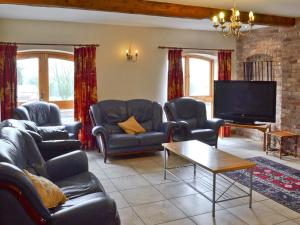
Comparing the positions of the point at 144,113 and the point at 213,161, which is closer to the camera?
the point at 213,161

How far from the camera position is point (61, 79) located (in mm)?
6348

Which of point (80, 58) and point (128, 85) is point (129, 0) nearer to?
point (80, 58)

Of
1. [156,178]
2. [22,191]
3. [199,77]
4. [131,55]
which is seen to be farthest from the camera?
[199,77]

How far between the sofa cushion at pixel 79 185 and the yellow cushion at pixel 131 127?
256cm

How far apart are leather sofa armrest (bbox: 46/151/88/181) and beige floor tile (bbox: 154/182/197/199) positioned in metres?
1.15

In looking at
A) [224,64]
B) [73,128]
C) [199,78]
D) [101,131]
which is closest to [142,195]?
[101,131]

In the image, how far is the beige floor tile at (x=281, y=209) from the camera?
3.38 metres

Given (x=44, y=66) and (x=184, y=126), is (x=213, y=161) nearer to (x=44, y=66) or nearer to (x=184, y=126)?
(x=184, y=126)

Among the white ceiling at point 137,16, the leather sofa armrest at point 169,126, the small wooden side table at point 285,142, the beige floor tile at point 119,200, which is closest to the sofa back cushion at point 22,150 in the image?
the beige floor tile at point 119,200

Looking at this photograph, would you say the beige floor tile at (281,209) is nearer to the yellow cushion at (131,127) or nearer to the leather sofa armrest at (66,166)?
the leather sofa armrest at (66,166)

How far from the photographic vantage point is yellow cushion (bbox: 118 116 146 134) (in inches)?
231

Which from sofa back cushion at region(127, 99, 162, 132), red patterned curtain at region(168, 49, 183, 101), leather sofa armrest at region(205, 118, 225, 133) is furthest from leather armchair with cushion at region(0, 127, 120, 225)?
red patterned curtain at region(168, 49, 183, 101)

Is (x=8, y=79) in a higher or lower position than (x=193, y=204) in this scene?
higher

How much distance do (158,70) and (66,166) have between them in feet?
13.2
